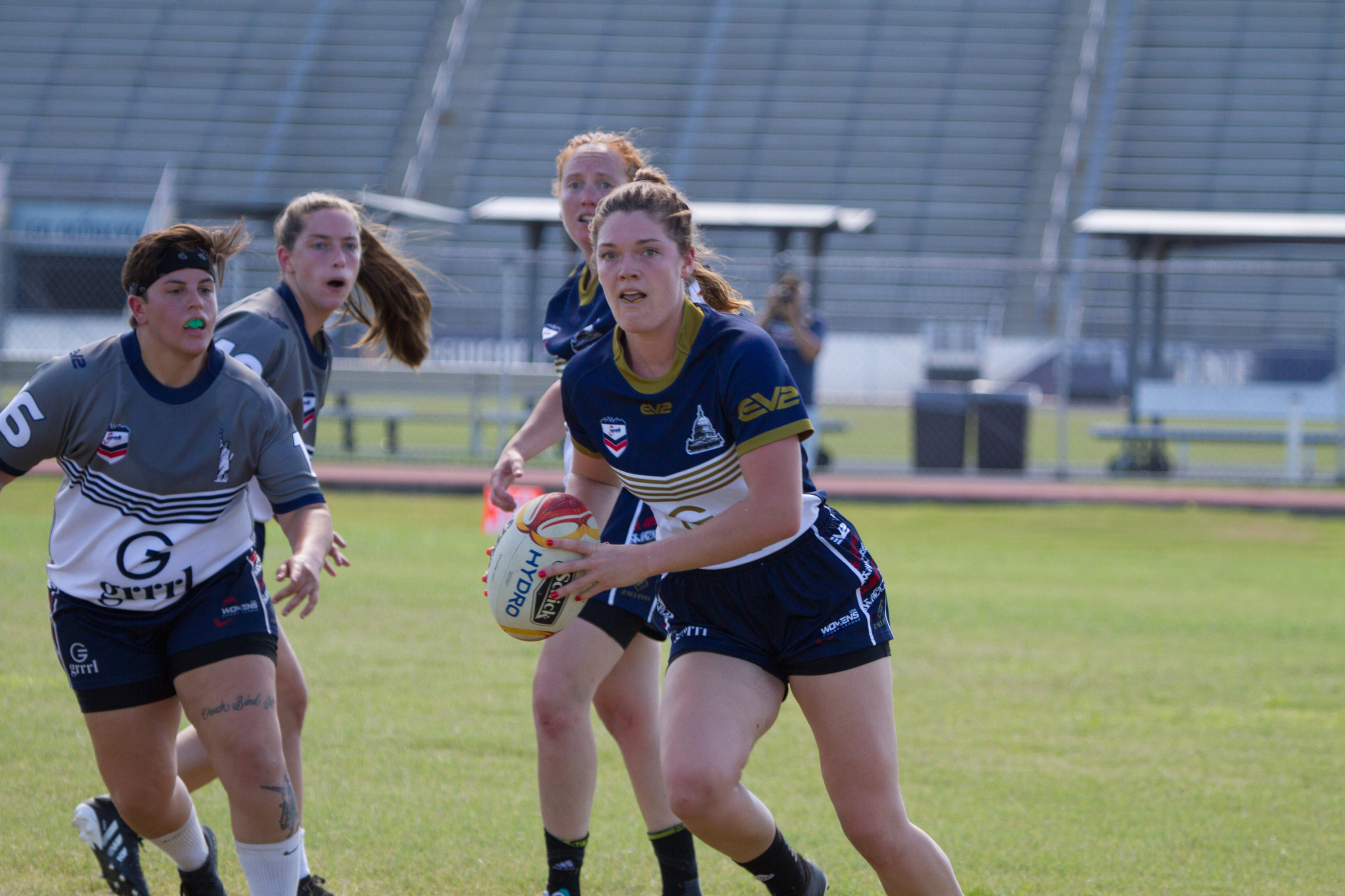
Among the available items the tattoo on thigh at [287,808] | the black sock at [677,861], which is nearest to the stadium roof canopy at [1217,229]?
the black sock at [677,861]

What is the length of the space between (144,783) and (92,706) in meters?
0.26

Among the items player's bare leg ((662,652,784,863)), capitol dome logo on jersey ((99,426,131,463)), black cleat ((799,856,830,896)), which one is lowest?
black cleat ((799,856,830,896))

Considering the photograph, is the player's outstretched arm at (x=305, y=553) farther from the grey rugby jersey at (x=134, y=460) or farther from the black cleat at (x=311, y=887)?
the black cleat at (x=311, y=887)

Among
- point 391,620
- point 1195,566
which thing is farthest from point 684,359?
point 1195,566

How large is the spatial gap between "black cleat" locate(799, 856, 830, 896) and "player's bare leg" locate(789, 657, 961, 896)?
448 mm

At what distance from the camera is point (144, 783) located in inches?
150

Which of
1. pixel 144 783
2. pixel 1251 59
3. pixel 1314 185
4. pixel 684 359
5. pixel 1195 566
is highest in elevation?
pixel 1251 59

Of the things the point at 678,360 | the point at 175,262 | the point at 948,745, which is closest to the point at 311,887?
the point at 175,262

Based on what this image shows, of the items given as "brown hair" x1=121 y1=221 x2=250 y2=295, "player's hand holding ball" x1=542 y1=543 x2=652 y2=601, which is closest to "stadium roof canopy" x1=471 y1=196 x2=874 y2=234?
"brown hair" x1=121 y1=221 x2=250 y2=295

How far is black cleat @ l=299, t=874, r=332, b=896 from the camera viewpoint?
4.22 metres

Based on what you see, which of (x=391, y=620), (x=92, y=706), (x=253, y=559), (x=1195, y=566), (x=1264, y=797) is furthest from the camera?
(x=1195, y=566)

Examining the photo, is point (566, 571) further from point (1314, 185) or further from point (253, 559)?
point (1314, 185)

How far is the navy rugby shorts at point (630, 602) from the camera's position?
4344mm

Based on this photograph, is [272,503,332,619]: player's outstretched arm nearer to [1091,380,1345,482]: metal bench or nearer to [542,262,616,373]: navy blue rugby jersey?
[542,262,616,373]: navy blue rugby jersey
